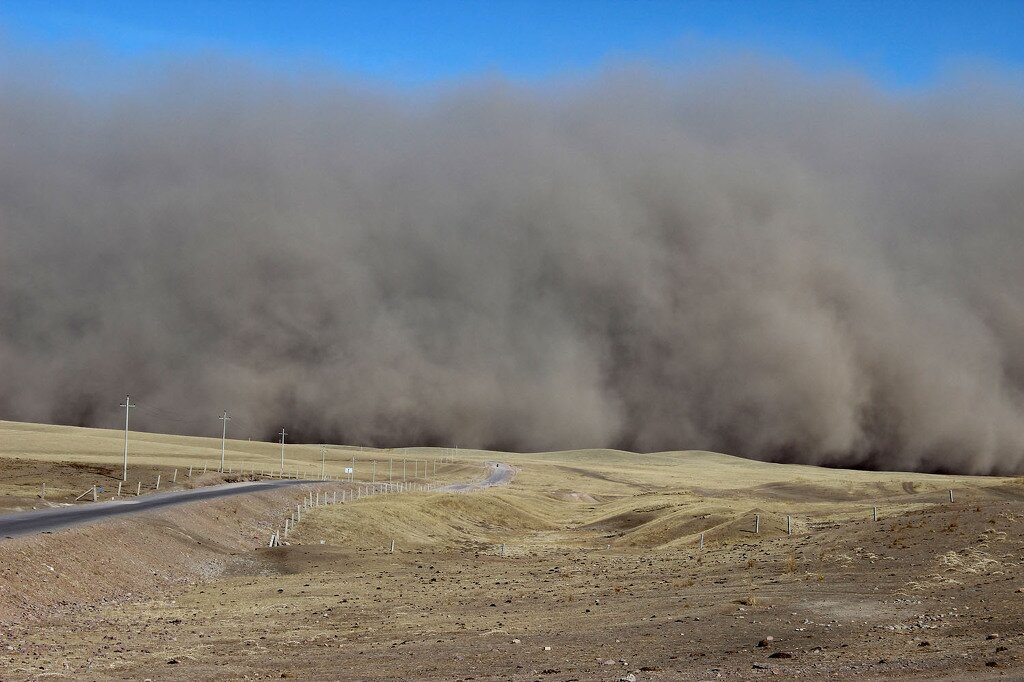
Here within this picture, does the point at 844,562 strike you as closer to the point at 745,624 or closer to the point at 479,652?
the point at 745,624

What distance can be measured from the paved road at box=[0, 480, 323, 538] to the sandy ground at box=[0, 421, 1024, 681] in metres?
1.81

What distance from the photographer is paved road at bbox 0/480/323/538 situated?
2817 cm

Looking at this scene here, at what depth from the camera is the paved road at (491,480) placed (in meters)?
72.8

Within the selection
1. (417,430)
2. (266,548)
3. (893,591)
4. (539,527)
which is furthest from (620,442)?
(893,591)

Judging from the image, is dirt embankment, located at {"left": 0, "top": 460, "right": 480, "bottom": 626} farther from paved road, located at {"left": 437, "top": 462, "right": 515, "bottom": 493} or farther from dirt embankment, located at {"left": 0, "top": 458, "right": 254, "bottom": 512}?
paved road, located at {"left": 437, "top": 462, "right": 515, "bottom": 493}

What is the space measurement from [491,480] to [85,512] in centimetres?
5303

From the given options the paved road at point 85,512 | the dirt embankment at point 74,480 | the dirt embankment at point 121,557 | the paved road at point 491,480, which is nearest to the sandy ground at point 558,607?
the dirt embankment at point 121,557

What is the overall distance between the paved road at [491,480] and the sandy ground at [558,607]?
34.8 meters

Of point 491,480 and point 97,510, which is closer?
point 97,510

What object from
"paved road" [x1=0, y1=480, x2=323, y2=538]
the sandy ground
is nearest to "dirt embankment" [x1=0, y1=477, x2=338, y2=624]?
the sandy ground

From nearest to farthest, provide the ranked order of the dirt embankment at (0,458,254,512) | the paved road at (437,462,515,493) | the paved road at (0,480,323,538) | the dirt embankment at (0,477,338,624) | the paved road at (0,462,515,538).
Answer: the dirt embankment at (0,477,338,624), the paved road at (0,480,323,538), the paved road at (0,462,515,538), the dirt embankment at (0,458,254,512), the paved road at (437,462,515,493)

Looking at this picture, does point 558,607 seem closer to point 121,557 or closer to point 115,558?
point 115,558

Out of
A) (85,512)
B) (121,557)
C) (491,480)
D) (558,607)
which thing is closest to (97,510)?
(85,512)

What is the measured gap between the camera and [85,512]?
34.7 m
